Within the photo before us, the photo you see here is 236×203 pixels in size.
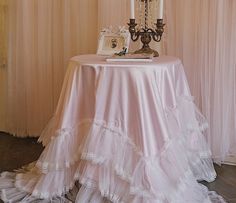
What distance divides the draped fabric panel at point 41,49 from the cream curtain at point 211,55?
69 cm

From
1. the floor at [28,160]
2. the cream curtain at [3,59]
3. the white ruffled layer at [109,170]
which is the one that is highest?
the cream curtain at [3,59]

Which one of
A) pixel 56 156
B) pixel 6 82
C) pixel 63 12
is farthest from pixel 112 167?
pixel 6 82

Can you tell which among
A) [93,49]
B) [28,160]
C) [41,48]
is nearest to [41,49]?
[41,48]

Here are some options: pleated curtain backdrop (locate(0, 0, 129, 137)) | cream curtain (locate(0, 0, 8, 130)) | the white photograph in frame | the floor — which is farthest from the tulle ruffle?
cream curtain (locate(0, 0, 8, 130))

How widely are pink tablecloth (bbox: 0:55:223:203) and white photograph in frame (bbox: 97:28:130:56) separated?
0.29m

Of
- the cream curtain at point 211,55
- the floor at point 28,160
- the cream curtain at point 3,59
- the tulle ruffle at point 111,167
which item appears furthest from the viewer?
the cream curtain at point 3,59

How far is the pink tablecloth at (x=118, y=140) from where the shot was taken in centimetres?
187

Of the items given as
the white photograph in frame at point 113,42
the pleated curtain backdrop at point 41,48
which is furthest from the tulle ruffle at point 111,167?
the pleated curtain backdrop at point 41,48

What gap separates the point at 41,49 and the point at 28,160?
923 millimetres

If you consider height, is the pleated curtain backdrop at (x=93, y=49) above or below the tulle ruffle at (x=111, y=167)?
above

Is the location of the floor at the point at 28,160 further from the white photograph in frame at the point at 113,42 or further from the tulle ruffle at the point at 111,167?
the white photograph in frame at the point at 113,42

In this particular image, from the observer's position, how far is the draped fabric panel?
2963 millimetres

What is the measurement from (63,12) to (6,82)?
834 mm

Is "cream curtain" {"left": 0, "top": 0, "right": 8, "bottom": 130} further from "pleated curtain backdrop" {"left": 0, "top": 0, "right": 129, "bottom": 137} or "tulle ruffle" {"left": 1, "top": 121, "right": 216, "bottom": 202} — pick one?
"tulle ruffle" {"left": 1, "top": 121, "right": 216, "bottom": 202}
